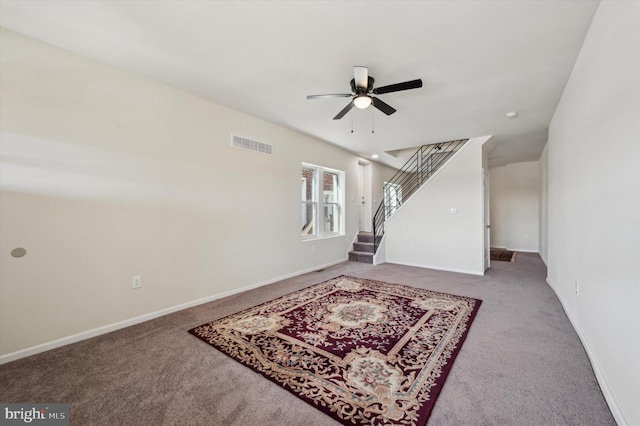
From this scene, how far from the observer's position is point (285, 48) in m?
2.41

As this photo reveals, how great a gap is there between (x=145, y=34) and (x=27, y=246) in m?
2.14

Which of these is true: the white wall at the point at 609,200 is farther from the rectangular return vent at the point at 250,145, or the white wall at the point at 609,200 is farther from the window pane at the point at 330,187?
the window pane at the point at 330,187

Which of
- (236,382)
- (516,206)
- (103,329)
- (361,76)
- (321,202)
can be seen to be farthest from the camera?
(516,206)

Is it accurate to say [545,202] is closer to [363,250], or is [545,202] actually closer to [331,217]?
[363,250]

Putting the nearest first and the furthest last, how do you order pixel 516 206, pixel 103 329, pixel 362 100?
pixel 103 329 < pixel 362 100 < pixel 516 206

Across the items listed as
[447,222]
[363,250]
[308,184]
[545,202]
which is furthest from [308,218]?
[545,202]

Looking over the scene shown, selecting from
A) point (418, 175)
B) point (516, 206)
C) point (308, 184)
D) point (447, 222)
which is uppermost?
point (418, 175)

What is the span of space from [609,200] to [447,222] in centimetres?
384

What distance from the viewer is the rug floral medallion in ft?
5.57

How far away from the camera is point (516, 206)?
7.99 metres

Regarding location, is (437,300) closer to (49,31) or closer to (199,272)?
(199,272)

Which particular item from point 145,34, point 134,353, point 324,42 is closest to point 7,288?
point 134,353

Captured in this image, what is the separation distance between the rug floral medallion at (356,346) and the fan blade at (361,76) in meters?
2.57

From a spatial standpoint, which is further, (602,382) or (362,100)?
(362,100)
